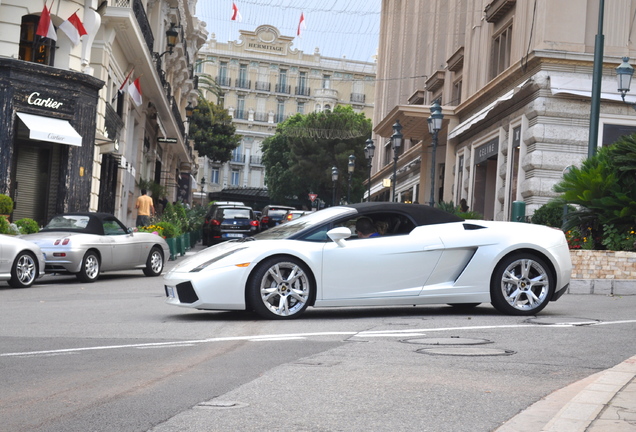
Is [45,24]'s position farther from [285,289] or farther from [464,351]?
[464,351]

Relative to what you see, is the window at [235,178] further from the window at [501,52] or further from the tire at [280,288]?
the tire at [280,288]

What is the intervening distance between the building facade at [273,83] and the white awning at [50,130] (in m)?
81.0

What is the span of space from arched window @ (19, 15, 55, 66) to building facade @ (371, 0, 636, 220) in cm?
1167

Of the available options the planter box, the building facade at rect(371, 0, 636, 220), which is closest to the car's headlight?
the planter box

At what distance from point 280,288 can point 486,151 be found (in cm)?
2341

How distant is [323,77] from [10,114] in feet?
289

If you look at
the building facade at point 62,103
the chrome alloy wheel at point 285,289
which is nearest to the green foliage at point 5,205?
the building facade at point 62,103

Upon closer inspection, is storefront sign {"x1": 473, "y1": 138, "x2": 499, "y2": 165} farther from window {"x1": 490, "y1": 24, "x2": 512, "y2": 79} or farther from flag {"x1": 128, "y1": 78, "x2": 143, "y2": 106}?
flag {"x1": 128, "y1": 78, "x2": 143, "y2": 106}

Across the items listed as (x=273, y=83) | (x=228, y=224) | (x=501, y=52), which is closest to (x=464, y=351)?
(x=501, y=52)

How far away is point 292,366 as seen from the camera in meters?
6.78

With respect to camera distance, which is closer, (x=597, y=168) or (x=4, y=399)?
(x=4, y=399)

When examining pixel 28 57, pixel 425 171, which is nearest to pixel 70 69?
pixel 28 57

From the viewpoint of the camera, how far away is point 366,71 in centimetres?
10862

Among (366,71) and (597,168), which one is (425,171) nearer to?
(597,168)
